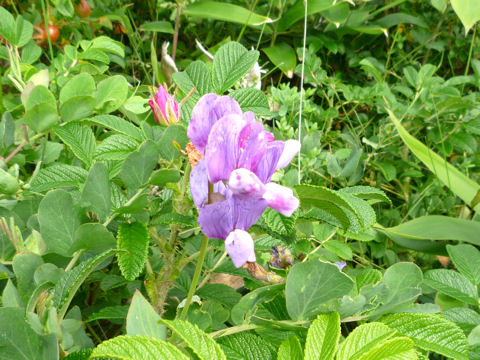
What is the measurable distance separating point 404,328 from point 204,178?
0.26 meters

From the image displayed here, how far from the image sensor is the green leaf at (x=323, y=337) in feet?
1.36

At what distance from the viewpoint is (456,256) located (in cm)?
75

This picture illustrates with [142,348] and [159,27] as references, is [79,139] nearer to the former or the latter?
[142,348]

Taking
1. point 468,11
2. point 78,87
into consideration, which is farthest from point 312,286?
point 468,11

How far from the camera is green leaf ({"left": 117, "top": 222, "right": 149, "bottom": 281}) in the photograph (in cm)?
50

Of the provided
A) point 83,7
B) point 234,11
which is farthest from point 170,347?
point 234,11

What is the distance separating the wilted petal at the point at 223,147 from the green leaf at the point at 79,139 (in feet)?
0.89

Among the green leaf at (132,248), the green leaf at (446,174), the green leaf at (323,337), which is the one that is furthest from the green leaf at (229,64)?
the green leaf at (446,174)

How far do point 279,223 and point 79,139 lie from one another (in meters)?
0.31

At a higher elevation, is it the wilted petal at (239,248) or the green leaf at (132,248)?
the wilted petal at (239,248)

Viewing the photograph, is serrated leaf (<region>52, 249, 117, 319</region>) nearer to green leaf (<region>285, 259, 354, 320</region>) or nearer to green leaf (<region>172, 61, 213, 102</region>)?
green leaf (<region>285, 259, 354, 320</region>)

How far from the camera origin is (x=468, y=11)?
133 cm

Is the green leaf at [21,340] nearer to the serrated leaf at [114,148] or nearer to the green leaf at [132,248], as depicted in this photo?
the green leaf at [132,248]

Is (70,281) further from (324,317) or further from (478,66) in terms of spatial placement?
(478,66)
